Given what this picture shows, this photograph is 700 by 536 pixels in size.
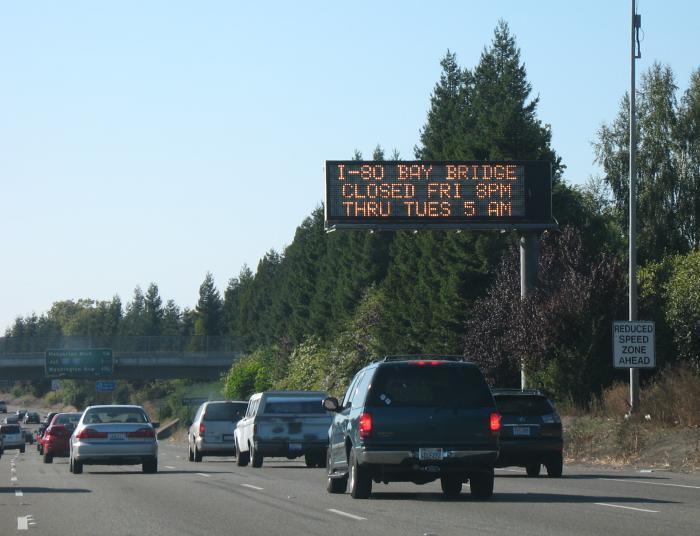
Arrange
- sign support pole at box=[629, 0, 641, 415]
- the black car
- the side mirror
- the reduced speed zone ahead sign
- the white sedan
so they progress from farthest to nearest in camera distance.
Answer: sign support pole at box=[629, 0, 641, 415] → the reduced speed zone ahead sign → the white sedan → the black car → the side mirror

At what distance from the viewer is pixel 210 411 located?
4234 cm

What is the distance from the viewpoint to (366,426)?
20.4 meters

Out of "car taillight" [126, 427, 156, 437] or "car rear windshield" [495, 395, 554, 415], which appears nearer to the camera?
"car rear windshield" [495, 395, 554, 415]

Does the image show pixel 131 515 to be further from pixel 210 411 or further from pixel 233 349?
pixel 233 349

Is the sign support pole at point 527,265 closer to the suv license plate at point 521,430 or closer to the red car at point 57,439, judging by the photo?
the red car at point 57,439

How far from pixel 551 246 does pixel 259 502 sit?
31933 millimetres

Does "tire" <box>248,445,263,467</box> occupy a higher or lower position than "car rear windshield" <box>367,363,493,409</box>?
lower

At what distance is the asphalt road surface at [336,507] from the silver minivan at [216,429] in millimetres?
12041

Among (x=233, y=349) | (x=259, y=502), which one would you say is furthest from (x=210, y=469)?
(x=233, y=349)

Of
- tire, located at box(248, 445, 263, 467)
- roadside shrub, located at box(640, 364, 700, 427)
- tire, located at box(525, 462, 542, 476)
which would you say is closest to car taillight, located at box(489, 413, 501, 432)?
tire, located at box(525, 462, 542, 476)

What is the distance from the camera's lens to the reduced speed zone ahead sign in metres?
35.2

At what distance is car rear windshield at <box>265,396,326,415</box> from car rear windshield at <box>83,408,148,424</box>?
348 centimetres

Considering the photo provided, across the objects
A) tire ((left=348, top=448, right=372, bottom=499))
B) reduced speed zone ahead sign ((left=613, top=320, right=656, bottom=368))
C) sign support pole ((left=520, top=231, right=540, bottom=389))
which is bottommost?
tire ((left=348, top=448, right=372, bottom=499))

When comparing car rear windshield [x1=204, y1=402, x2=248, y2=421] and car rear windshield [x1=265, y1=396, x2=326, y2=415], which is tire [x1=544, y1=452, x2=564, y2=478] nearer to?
car rear windshield [x1=265, y1=396, x2=326, y2=415]
